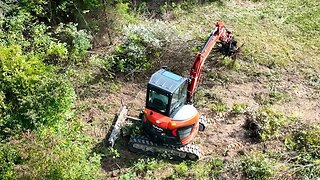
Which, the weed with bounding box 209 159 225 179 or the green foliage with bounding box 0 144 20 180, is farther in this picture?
the weed with bounding box 209 159 225 179

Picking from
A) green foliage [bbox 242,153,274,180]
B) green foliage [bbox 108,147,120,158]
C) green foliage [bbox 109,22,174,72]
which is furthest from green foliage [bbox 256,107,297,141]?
green foliage [bbox 109,22,174,72]

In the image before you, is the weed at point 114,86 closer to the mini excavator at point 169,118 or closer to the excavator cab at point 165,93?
the mini excavator at point 169,118

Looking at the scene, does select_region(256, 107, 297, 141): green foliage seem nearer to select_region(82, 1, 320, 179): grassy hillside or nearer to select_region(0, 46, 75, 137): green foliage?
select_region(82, 1, 320, 179): grassy hillside

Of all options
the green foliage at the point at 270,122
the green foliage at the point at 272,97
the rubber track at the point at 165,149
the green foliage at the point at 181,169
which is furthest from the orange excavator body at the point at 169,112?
the green foliage at the point at 272,97

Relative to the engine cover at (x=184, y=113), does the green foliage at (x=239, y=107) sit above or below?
below

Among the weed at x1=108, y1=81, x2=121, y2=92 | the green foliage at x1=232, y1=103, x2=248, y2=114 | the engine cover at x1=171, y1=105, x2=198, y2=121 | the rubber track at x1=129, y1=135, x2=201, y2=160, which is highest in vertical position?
the engine cover at x1=171, y1=105, x2=198, y2=121

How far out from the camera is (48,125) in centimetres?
1211

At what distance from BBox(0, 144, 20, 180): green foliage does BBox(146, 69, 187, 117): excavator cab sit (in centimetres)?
342

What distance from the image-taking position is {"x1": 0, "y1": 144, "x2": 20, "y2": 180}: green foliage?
34.2 ft

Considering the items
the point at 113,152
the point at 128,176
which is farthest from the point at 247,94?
the point at 128,176

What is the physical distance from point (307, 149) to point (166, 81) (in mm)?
4044

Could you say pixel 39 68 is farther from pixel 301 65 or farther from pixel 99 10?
pixel 301 65

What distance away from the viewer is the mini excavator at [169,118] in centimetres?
1199

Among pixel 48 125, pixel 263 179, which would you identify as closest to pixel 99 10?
pixel 48 125
